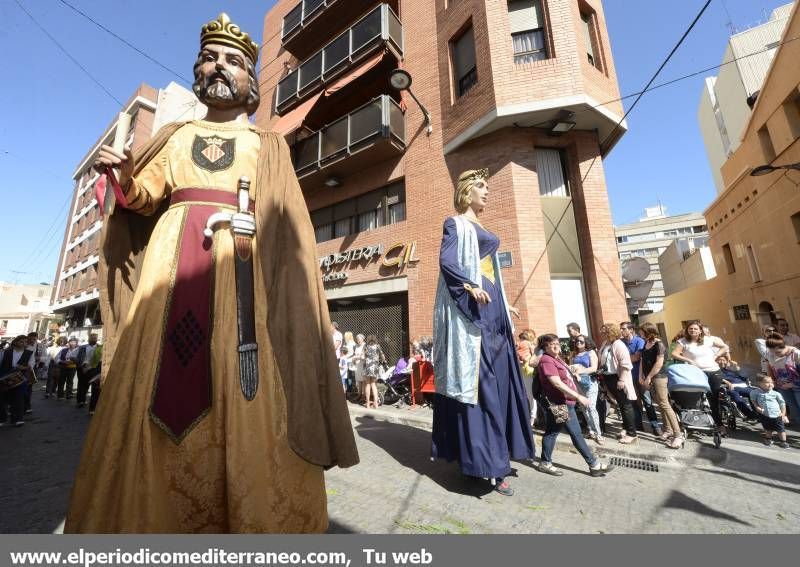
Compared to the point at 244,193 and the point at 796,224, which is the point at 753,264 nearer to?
the point at 796,224

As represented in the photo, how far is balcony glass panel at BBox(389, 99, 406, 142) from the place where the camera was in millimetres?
10164

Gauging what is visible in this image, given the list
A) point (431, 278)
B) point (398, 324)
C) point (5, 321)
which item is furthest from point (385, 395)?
point (5, 321)

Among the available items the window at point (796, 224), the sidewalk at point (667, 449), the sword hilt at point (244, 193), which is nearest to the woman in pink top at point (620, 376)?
the sidewalk at point (667, 449)

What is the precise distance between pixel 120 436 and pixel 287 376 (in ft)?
2.23

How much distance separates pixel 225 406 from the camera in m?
1.52

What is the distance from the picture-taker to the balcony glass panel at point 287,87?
13.1m

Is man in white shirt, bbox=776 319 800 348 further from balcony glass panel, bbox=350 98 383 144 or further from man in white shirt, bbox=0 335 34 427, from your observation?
man in white shirt, bbox=0 335 34 427

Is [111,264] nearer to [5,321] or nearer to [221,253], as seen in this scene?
[221,253]

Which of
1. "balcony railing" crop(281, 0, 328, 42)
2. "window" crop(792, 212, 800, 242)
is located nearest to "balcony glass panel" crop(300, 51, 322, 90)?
"balcony railing" crop(281, 0, 328, 42)

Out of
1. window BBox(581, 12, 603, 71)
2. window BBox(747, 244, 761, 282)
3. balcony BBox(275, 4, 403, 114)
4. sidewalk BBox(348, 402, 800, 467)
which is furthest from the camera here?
window BBox(747, 244, 761, 282)

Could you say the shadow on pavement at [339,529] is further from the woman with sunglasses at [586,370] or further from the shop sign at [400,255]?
the shop sign at [400,255]

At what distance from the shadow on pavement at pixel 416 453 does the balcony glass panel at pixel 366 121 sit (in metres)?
7.96

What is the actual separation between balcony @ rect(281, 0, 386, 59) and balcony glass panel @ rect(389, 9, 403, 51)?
4.80 feet

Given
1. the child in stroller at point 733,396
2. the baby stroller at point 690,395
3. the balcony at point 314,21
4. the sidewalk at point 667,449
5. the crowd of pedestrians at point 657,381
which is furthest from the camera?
the balcony at point 314,21
